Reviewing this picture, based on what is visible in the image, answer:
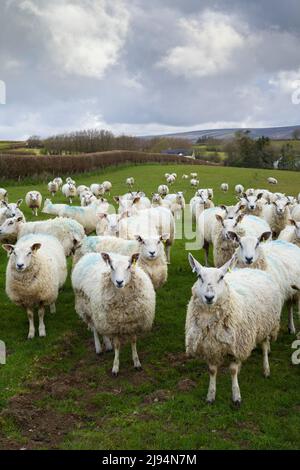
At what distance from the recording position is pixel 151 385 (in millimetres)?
6727

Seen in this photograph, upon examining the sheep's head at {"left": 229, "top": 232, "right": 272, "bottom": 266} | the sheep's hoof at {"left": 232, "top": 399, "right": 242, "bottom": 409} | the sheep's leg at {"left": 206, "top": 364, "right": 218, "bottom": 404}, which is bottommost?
the sheep's hoof at {"left": 232, "top": 399, "right": 242, "bottom": 409}

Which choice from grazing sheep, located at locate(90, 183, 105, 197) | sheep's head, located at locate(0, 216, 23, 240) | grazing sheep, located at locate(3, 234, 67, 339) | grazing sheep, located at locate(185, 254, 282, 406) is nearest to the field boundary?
grazing sheep, located at locate(90, 183, 105, 197)

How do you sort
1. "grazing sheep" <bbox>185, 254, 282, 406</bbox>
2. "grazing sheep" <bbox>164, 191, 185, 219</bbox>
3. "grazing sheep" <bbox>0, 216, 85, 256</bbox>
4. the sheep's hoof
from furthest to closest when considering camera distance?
"grazing sheep" <bbox>164, 191, 185, 219</bbox>, "grazing sheep" <bbox>0, 216, 85, 256</bbox>, the sheep's hoof, "grazing sheep" <bbox>185, 254, 282, 406</bbox>

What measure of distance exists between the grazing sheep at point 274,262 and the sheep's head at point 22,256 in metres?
3.68

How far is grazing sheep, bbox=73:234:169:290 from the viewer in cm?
900

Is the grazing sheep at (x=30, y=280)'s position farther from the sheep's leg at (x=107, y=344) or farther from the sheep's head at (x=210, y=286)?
the sheep's head at (x=210, y=286)

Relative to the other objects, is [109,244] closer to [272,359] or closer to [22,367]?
[22,367]

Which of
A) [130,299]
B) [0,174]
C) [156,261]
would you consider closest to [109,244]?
[156,261]

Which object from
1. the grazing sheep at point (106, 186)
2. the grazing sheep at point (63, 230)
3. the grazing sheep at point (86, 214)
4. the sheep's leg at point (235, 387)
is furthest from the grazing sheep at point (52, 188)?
the sheep's leg at point (235, 387)

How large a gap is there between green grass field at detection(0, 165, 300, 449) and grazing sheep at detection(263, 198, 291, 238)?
6.16 m

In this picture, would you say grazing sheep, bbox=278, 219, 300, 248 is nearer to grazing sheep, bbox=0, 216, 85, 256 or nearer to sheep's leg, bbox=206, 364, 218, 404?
sheep's leg, bbox=206, 364, 218, 404

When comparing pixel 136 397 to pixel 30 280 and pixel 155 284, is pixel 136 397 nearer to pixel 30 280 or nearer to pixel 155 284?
pixel 155 284

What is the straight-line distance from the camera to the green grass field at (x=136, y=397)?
17.8 ft

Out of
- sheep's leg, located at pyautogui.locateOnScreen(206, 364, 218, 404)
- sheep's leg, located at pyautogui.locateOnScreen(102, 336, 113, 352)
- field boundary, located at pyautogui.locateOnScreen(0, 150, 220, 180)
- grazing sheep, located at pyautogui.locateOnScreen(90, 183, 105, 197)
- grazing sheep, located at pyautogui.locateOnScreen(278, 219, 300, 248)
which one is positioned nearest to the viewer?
sheep's leg, located at pyautogui.locateOnScreen(206, 364, 218, 404)
